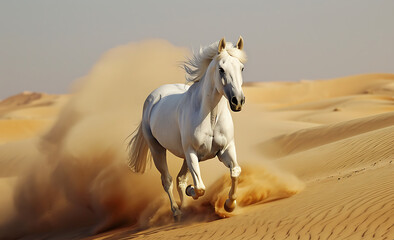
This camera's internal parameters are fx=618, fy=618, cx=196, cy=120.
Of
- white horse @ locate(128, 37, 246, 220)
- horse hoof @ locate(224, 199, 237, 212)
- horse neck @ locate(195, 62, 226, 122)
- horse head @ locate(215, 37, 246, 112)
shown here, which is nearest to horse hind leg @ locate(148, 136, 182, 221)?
white horse @ locate(128, 37, 246, 220)

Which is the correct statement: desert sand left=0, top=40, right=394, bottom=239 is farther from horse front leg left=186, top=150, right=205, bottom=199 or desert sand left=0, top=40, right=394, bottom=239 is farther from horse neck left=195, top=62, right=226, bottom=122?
horse neck left=195, top=62, right=226, bottom=122

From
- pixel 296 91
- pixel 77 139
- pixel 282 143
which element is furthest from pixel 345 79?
pixel 77 139

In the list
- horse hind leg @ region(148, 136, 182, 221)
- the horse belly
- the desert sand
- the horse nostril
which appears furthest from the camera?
horse hind leg @ region(148, 136, 182, 221)

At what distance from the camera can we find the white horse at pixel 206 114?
320 inches

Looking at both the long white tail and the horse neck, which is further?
the long white tail

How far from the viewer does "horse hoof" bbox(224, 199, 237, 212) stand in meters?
9.12

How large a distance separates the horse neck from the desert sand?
163 centimetres

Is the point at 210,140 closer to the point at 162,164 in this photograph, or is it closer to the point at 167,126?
the point at 167,126

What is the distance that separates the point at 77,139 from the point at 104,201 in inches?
85.6

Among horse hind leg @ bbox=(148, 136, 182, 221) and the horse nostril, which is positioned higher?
the horse nostril

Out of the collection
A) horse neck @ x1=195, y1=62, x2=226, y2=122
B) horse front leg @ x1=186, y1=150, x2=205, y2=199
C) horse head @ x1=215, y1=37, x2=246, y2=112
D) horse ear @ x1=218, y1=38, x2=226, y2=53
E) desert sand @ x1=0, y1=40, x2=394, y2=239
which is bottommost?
desert sand @ x1=0, y1=40, x2=394, y2=239

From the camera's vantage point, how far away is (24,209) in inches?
565

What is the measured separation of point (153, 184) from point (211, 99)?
3.79 m

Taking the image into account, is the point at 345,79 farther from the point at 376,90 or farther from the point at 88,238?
the point at 88,238
